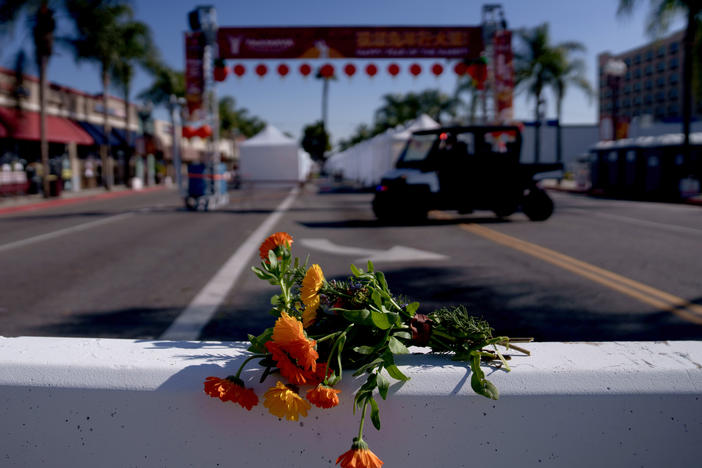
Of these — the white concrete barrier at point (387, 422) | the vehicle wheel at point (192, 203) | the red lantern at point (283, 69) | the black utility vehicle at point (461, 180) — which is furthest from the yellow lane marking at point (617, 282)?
the red lantern at point (283, 69)

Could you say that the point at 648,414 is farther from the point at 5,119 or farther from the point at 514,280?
the point at 5,119

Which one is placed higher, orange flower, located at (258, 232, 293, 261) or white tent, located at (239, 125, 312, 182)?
white tent, located at (239, 125, 312, 182)

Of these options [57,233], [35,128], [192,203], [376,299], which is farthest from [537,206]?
[35,128]

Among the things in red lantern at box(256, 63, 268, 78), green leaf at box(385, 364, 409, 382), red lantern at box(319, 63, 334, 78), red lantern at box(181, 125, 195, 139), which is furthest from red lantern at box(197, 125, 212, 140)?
green leaf at box(385, 364, 409, 382)

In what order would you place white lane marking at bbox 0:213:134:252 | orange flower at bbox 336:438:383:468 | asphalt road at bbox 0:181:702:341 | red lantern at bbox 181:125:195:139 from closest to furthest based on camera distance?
orange flower at bbox 336:438:383:468 → asphalt road at bbox 0:181:702:341 → white lane marking at bbox 0:213:134:252 → red lantern at bbox 181:125:195:139

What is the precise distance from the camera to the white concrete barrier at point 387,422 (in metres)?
1.82

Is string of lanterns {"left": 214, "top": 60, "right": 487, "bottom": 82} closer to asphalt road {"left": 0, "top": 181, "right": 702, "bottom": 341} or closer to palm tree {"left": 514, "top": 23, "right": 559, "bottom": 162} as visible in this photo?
asphalt road {"left": 0, "top": 181, "right": 702, "bottom": 341}

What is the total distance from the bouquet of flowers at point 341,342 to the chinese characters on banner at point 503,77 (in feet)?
71.4

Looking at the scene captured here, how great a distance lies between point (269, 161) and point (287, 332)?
1405 inches

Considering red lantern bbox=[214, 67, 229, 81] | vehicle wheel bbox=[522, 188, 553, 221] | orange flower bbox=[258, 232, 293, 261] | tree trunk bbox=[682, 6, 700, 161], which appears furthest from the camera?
tree trunk bbox=[682, 6, 700, 161]

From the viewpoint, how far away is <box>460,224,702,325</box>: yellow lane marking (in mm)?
5660

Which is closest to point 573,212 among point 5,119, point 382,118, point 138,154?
point 5,119

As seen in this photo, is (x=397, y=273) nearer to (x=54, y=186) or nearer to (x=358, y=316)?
(x=358, y=316)

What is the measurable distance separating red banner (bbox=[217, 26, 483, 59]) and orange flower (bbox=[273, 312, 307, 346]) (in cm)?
2118
